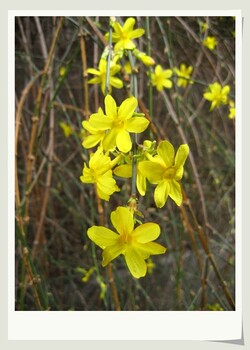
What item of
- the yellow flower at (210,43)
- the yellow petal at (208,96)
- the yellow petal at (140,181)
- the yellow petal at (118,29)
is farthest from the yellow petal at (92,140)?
the yellow flower at (210,43)

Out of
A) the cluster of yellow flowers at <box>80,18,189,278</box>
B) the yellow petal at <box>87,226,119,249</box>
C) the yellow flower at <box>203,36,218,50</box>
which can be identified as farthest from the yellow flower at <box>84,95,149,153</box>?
the yellow flower at <box>203,36,218,50</box>

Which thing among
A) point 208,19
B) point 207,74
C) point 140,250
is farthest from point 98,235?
point 207,74

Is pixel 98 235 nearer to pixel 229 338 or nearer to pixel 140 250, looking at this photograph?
pixel 140 250

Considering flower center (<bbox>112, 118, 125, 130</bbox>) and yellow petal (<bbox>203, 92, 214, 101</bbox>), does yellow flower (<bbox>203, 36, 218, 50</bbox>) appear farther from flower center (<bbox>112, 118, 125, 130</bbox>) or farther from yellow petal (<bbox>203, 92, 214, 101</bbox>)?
flower center (<bbox>112, 118, 125, 130</bbox>)

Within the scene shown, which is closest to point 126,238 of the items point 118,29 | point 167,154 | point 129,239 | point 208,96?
point 129,239

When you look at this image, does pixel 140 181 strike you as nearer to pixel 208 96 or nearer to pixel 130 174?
pixel 130 174

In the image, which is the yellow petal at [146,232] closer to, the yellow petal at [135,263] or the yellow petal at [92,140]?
the yellow petal at [135,263]
